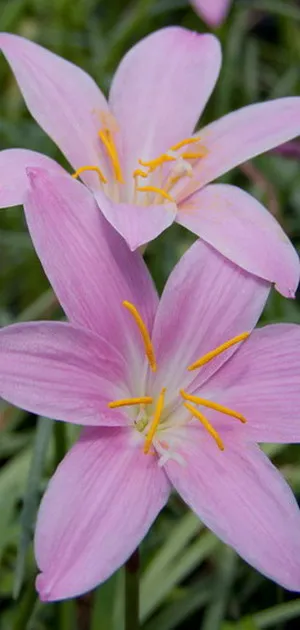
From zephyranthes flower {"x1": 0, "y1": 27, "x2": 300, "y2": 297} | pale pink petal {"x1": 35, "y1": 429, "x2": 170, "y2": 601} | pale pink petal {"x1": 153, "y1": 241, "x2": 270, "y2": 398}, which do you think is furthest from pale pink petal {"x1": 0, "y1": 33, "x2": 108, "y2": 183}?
pale pink petal {"x1": 35, "y1": 429, "x2": 170, "y2": 601}

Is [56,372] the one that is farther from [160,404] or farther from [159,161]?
[159,161]

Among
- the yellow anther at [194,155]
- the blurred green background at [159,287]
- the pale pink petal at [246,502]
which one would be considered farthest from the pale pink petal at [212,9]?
the pale pink petal at [246,502]

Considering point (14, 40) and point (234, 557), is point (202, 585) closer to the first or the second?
point (234, 557)

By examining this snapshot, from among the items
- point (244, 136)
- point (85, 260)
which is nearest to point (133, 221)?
point (85, 260)

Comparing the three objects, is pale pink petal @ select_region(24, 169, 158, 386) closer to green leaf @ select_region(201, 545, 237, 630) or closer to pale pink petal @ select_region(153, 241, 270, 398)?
pale pink petal @ select_region(153, 241, 270, 398)

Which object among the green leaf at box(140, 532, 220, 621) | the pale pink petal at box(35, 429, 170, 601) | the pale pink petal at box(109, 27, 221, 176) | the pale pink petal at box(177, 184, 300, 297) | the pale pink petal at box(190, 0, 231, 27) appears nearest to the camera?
the pale pink petal at box(35, 429, 170, 601)

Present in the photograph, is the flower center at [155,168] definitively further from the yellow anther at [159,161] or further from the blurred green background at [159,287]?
the blurred green background at [159,287]

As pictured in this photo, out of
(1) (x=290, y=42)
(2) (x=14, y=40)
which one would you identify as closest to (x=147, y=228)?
(2) (x=14, y=40)
